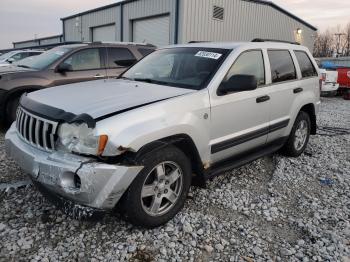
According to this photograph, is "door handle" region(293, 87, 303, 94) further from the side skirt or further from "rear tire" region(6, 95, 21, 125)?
"rear tire" region(6, 95, 21, 125)

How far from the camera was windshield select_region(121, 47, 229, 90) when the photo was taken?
3.68 metres

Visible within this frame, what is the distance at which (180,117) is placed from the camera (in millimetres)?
3119

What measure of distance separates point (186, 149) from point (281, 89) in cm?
190

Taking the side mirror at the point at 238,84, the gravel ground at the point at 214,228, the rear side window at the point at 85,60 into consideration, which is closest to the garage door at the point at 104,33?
the rear side window at the point at 85,60

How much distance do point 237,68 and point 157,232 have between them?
1.99 meters

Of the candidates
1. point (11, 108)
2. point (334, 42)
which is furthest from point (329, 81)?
point (334, 42)

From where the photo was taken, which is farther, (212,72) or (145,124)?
(212,72)

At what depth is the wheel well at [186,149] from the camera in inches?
113

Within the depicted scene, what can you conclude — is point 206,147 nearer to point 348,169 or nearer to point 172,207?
point 172,207

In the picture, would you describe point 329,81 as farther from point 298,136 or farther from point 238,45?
point 238,45

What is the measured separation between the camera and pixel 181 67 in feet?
13.0

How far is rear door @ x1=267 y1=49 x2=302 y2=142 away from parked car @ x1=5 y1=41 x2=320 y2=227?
2 centimetres

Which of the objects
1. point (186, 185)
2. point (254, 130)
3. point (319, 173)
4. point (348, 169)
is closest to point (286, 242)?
point (186, 185)

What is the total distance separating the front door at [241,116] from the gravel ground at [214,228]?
0.54 metres
